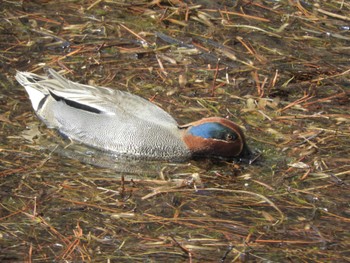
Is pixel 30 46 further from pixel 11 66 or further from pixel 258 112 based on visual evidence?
pixel 258 112

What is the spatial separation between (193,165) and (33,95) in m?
1.59

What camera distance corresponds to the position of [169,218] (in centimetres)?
659

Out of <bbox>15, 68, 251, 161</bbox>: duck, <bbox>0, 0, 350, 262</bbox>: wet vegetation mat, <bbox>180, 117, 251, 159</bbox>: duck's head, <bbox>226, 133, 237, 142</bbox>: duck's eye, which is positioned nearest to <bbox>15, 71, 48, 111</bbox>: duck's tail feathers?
<bbox>15, 68, 251, 161</bbox>: duck

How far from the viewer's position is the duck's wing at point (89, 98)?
7879 millimetres

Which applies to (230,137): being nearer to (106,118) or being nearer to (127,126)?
(127,126)

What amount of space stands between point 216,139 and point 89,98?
45.7 inches

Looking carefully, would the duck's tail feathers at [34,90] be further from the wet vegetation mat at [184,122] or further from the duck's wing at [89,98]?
the wet vegetation mat at [184,122]

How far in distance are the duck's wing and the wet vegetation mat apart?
19 centimetres

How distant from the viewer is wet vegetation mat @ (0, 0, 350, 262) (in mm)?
6332

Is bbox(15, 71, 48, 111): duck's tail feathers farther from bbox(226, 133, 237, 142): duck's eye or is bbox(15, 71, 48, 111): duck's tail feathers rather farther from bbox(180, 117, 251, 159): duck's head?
bbox(226, 133, 237, 142): duck's eye

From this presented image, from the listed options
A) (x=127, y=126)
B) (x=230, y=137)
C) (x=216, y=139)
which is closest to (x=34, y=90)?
(x=127, y=126)

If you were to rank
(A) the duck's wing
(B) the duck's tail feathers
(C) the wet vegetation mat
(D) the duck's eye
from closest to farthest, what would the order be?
(C) the wet vegetation mat < (D) the duck's eye < (A) the duck's wing < (B) the duck's tail feathers

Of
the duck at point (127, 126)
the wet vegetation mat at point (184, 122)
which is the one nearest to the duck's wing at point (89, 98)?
the duck at point (127, 126)

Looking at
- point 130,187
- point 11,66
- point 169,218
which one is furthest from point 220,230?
point 11,66
